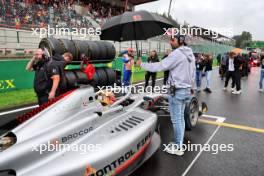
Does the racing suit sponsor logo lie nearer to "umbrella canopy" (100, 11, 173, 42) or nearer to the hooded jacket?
the hooded jacket

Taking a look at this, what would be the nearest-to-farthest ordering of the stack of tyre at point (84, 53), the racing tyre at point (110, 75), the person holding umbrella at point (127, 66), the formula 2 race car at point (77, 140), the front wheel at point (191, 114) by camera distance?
the formula 2 race car at point (77, 140)
the front wheel at point (191, 114)
the stack of tyre at point (84, 53)
the person holding umbrella at point (127, 66)
the racing tyre at point (110, 75)

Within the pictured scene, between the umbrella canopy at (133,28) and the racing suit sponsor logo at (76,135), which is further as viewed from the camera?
the umbrella canopy at (133,28)

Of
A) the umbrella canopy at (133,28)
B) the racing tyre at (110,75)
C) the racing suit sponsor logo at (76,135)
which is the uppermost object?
the umbrella canopy at (133,28)

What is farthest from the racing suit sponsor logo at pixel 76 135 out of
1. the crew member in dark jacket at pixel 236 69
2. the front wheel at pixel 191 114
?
the crew member in dark jacket at pixel 236 69

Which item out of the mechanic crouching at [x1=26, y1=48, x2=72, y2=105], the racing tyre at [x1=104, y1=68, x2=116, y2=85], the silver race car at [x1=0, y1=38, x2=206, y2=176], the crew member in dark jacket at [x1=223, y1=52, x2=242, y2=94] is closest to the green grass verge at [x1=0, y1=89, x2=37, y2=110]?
the mechanic crouching at [x1=26, y1=48, x2=72, y2=105]

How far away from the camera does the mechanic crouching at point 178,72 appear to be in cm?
333

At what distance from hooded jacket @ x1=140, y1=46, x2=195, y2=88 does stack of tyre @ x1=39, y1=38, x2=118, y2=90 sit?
501cm

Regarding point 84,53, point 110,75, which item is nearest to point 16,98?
point 84,53

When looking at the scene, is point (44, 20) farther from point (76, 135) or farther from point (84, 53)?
point (76, 135)

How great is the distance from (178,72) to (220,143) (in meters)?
1.64

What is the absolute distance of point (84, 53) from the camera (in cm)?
922

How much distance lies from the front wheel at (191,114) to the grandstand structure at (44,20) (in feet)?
12.7

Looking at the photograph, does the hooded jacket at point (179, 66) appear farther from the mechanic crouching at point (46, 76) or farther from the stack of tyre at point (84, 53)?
the stack of tyre at point (84, 53)

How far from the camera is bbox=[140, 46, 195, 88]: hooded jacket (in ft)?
10.9
